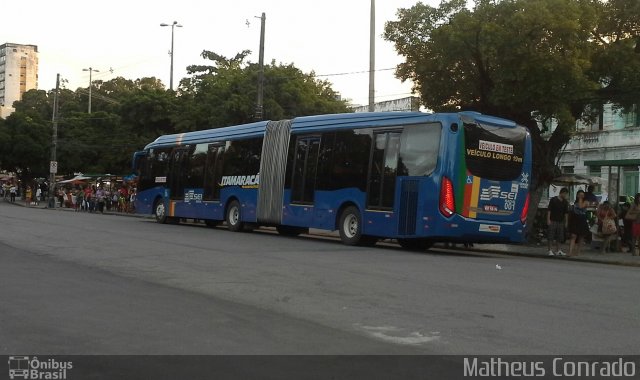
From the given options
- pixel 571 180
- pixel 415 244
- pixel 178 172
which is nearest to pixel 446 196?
pixel 415 244

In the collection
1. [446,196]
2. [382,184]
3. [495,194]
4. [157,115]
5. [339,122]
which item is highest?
[157,115]

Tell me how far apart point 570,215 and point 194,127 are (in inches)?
1177

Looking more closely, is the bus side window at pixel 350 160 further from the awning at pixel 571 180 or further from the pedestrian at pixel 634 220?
the awning at pixel 571 180

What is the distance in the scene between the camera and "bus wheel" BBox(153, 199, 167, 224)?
91.7 ft

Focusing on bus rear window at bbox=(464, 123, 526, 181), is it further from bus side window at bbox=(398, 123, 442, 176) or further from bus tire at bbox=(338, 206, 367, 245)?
bus tire at bbox=(338, 206, 367, 245)

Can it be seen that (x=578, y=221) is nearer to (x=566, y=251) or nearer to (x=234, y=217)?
(x=566, y=251)

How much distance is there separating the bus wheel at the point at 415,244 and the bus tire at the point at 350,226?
123 cm

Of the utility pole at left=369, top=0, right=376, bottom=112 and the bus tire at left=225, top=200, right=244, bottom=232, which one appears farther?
the utility pole at left=369, top=0, right=376, bottom=112

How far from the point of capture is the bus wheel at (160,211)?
27938 millimetres

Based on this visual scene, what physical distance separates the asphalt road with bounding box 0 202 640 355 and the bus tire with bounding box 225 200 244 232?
26.8 feet

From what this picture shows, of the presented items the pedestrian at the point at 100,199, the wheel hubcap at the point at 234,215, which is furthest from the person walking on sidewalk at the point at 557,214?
the pedestrian at the point at 100,199

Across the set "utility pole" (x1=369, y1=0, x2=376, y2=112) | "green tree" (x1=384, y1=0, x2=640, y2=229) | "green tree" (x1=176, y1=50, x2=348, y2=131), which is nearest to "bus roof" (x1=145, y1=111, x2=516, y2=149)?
"green tree" (x1=384, y1=0, x2=640, y2=229)

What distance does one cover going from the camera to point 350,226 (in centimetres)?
1886

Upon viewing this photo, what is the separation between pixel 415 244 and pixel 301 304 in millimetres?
10533
